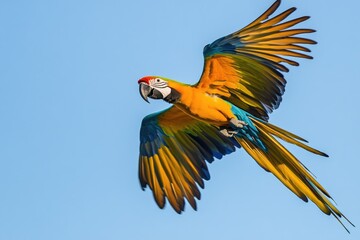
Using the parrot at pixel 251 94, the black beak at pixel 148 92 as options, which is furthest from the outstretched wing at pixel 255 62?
the black beak at pixel 148 92

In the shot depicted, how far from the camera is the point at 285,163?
1091cm

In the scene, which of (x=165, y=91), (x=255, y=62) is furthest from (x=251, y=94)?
(x=165, y=91)

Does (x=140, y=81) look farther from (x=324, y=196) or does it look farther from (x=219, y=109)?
(x=324, y=196)

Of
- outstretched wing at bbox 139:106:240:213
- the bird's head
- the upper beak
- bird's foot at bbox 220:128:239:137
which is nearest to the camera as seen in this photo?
the bird's head

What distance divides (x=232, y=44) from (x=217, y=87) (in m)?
0.58

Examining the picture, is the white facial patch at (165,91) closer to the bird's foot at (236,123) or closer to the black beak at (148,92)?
the black beak at (148,92)

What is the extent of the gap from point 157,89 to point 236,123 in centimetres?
109

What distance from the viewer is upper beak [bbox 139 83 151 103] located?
10625 millimetres

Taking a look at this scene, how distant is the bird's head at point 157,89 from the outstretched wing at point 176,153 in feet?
3.35

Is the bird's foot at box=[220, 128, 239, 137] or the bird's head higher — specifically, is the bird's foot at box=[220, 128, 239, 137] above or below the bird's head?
below

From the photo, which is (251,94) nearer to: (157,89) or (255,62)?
(255,62)

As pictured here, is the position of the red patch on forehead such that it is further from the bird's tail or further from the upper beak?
the bird's tail

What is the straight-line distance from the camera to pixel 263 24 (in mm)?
10781

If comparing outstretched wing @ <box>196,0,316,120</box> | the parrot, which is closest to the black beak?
the parrot
